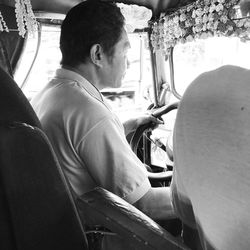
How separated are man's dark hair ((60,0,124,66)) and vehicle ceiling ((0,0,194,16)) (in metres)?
0.73

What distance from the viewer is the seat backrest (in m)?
0.79

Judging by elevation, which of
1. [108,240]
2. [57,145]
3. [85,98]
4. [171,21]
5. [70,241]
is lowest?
[108,240]

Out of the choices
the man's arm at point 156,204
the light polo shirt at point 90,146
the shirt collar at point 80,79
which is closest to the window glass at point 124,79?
the shirt collar at point 80,79

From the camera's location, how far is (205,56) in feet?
9.00

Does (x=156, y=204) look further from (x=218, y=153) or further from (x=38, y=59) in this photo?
(x=38, y=59)

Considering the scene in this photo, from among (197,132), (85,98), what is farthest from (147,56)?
(197,132)

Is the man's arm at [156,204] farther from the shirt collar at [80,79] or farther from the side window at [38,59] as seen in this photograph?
the side window at [38,59]

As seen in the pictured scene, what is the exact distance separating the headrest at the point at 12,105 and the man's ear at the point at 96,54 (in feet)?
2.65

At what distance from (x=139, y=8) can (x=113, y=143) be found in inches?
61.7

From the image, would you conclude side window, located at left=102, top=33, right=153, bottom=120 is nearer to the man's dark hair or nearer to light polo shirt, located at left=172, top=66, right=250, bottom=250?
the man's dark hair

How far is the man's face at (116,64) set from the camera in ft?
5.48

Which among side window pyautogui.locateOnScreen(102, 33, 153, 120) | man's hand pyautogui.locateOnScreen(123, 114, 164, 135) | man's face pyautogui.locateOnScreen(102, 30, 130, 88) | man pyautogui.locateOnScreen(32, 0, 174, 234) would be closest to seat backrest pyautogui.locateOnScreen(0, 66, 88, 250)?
man pyautogui.locateOnScreen(32, 0, 174, 234)

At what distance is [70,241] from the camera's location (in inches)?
37.7

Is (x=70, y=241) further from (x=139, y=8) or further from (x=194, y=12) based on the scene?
(x=139, y=8)
